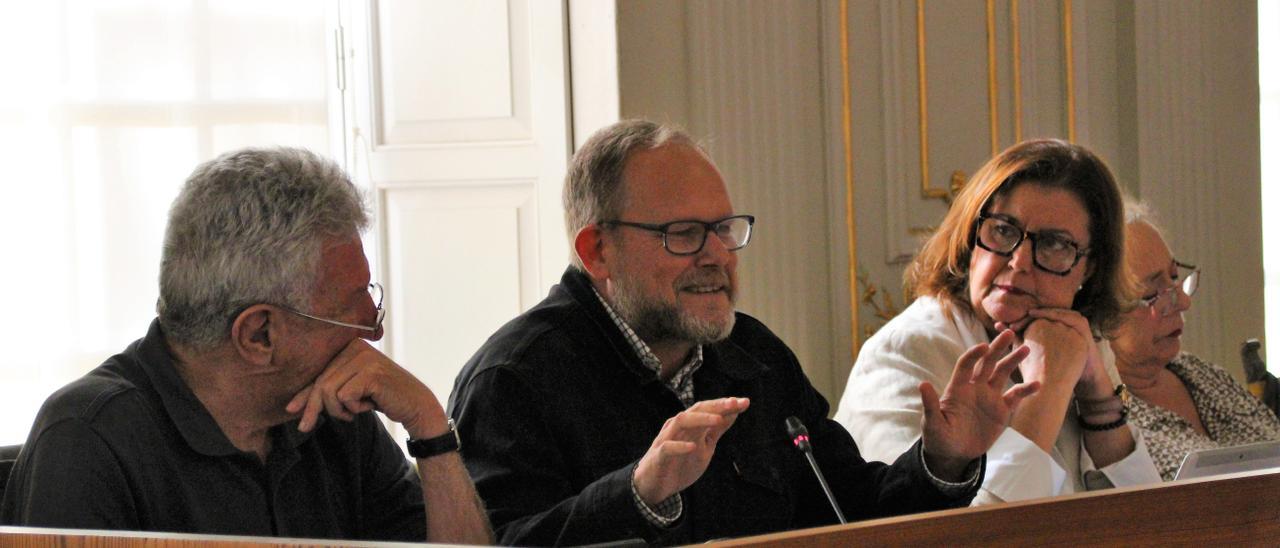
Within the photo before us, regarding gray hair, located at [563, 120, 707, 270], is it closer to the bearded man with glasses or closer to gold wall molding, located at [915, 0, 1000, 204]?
the bearded man with glasses

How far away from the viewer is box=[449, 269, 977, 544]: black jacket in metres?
1.60

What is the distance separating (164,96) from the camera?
9.84 ft

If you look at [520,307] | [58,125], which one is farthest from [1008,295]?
[58,125]

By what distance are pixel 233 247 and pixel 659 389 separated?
1.95ft

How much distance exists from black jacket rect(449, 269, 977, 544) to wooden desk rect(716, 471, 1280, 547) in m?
0.60

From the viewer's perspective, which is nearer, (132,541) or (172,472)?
(132,541)

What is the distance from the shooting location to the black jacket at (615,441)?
160 cm

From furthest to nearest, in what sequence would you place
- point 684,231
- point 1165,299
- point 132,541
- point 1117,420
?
point 1165,299 → point 1117,420 → point 684,231 → point 132,541

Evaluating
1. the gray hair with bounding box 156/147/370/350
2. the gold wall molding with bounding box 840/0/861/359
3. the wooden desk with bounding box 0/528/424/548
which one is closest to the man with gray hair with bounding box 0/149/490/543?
the gray hair with bounding box 156/147/370/350

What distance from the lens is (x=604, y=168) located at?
186cm

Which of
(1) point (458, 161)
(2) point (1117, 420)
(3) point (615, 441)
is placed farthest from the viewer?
(1) point (458, 161)

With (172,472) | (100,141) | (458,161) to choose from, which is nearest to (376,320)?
(172,472)

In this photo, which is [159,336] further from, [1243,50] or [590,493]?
[1243,50]

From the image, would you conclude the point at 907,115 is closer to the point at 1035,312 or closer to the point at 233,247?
the point at 1035,312
